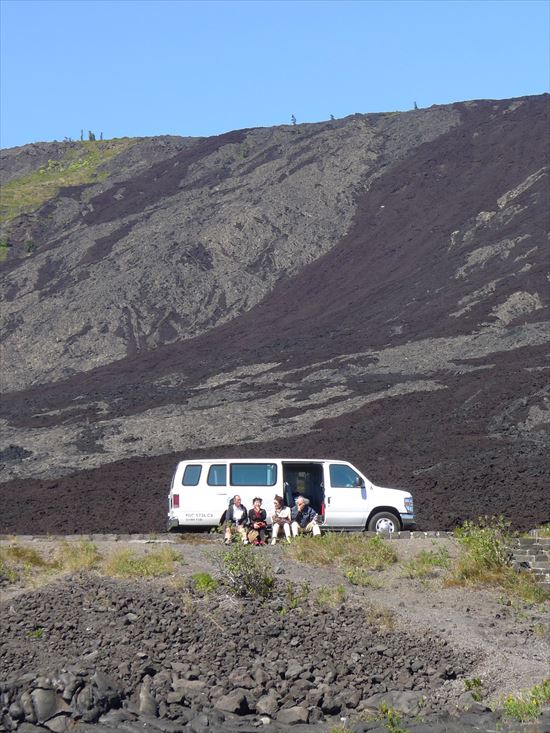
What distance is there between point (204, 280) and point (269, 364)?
20612 millimetres

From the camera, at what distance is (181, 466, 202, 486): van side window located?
22.8 metres

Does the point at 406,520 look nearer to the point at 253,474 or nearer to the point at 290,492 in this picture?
the point at 290,492

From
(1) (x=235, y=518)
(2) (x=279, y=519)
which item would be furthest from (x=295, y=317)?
(2) (x=279, y=519)

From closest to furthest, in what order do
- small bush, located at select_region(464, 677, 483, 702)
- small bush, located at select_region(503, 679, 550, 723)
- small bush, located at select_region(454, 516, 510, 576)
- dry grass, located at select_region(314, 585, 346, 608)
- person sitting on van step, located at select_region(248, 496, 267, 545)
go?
small bush, located at select_region(503, 679, 550, 723) → small bush, located at select_region(464, 677, 483, 702) → dry grass, located at select_region(314, 585, 346, 608) → small bush, located at select_region(454, 516, 510, 576) → person sitting on van step, located at select_region(248, 496, 267, 545)

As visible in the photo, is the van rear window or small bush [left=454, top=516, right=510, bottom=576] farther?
the van rear window

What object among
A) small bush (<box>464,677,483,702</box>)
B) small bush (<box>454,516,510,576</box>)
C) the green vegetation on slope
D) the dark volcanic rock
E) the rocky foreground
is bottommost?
small bush (<box>464,677,483,702</box>)

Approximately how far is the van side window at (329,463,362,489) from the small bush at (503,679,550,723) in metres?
9.12

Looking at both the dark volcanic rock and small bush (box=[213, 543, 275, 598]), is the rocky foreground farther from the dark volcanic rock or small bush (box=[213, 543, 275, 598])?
the dark volcanic rock

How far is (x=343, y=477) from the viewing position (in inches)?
894

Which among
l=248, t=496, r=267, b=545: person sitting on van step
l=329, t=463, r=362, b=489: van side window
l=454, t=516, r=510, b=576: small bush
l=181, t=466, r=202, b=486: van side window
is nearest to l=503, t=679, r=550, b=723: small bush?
l=454, t=516, r=510, b=576: small bush

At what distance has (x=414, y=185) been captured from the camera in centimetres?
8819

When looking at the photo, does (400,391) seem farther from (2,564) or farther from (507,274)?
(2,564)

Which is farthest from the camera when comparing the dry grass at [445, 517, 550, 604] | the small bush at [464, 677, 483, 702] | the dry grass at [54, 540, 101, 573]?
the dry grass at [54, 540, 101, 573]

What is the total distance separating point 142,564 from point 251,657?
3.53 m
